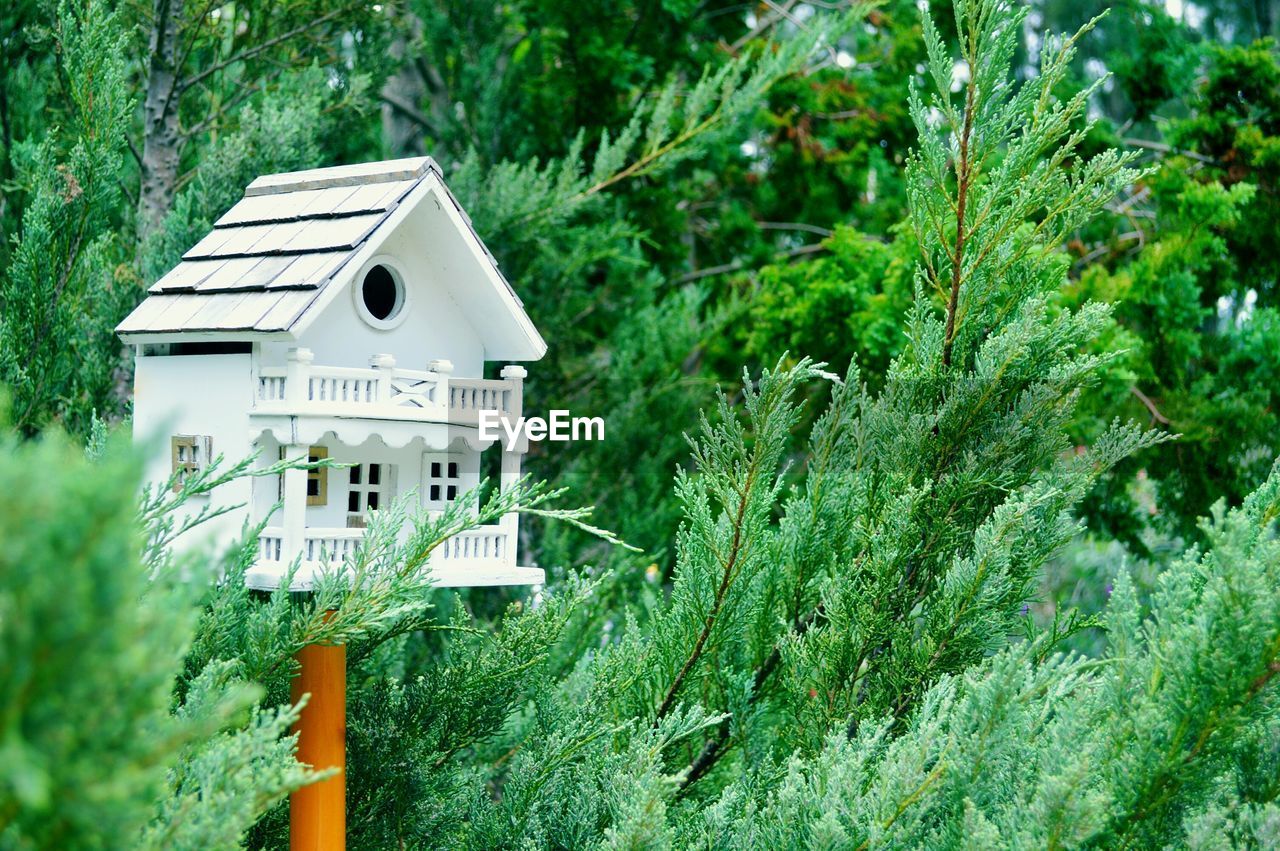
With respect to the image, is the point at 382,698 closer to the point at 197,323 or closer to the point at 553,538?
the point at 197,323

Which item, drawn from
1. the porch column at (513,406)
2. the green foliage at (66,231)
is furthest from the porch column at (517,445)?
the green foliage at (66,231)

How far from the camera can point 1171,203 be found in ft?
22.0

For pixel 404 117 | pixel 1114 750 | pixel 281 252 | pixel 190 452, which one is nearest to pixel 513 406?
pixel 281 252

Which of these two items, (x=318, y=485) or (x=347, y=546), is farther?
(x=318, y=485)

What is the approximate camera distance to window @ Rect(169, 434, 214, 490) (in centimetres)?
296

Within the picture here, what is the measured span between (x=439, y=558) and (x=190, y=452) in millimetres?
663

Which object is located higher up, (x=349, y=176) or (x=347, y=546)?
(x=349, y=176)

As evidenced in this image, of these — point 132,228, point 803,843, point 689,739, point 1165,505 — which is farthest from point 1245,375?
point 132,228

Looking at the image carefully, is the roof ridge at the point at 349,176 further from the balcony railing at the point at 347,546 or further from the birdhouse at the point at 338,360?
the balcony railing at the point at 347,546

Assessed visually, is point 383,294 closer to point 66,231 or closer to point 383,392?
point 383,392

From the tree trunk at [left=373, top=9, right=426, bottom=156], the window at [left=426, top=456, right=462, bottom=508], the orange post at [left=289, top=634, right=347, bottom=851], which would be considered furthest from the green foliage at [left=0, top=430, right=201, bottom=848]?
the tree trunk at [left=373, top=9, right=426, bottom=156]

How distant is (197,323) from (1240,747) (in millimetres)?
2397

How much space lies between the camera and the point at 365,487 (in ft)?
10.1

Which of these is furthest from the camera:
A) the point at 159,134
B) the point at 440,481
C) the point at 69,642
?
the point at 159,134
